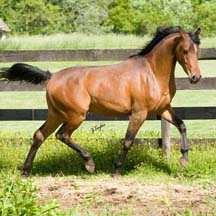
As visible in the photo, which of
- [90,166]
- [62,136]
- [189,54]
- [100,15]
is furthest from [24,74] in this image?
[100,15]

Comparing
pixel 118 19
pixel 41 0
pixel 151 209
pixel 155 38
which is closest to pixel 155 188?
pixel 151 209

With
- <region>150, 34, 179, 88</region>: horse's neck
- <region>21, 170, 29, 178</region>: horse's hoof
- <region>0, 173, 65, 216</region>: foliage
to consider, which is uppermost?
<region>0, 173, 65, 216</region>: foliage

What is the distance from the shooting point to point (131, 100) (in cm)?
776

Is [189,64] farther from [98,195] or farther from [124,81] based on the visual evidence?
[98,195]

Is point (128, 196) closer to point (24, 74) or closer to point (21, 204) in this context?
point (24, 74)

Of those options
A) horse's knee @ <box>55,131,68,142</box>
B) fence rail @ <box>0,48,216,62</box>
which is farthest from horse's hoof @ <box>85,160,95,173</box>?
fence rail @ <box>0,48,216,62</box>

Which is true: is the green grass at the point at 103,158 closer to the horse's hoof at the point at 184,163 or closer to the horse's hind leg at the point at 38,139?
the horse's hoof at the point at 184,163

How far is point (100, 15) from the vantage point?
70.7 metres

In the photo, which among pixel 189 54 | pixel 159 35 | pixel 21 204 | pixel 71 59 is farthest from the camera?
pixel 71 59

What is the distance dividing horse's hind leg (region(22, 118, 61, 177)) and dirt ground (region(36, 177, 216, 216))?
0.38m

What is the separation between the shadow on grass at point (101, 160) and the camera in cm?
820

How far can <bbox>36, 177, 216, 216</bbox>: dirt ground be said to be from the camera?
5840 millimetres

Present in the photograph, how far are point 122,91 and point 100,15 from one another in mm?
63786

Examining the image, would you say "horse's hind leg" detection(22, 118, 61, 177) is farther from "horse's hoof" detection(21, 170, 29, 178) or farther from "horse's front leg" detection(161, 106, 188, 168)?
"horse's front leg" detection(161, 106, 188, 168)
